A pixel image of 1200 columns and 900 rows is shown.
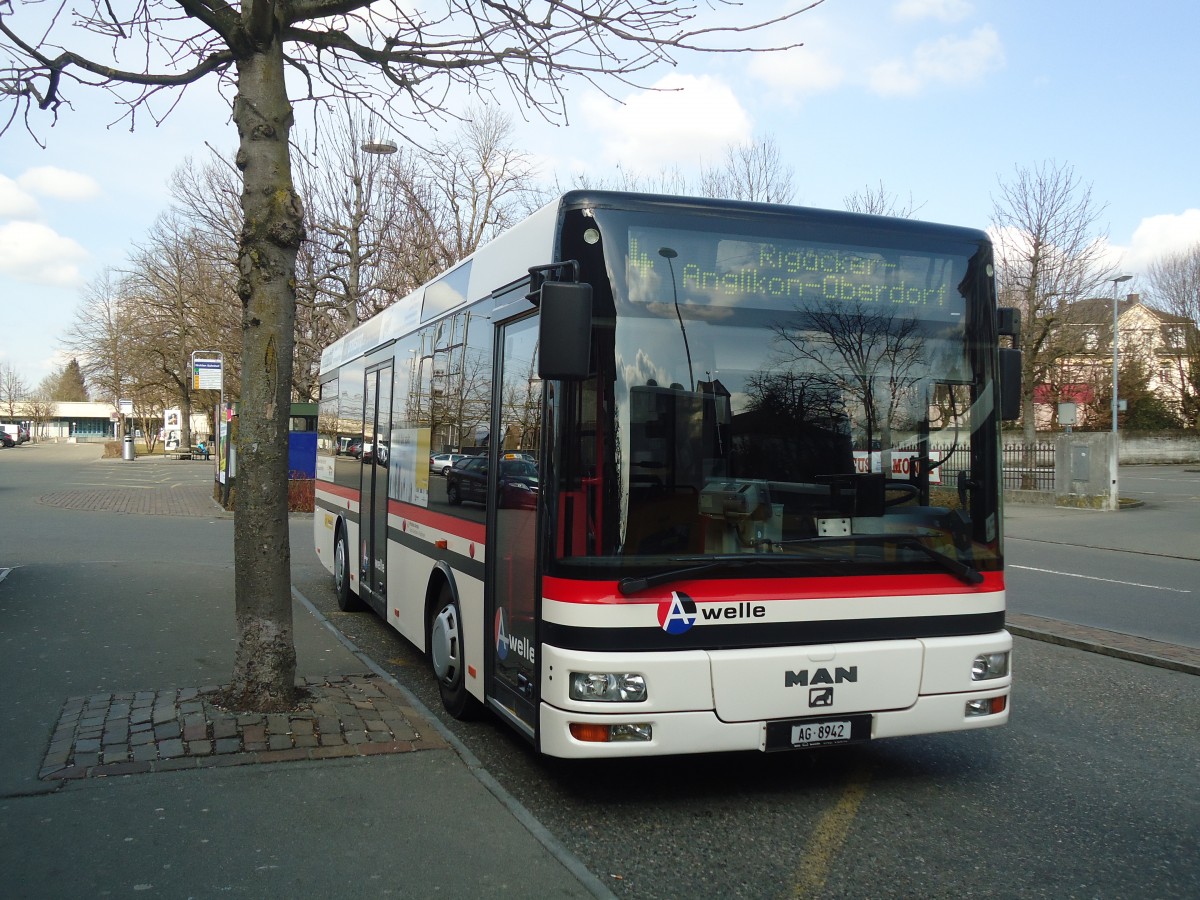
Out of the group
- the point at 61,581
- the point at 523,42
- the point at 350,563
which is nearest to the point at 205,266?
the point at 61,581

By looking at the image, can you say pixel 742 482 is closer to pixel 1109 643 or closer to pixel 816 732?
pixel 816 732

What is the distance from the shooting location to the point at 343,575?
Result: 430 inches

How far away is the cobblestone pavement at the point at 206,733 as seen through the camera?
17.9 ft

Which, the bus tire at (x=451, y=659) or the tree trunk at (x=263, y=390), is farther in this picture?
the bus tire at (x=451, y=659)

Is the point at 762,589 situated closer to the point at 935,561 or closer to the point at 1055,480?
the point at 935,561

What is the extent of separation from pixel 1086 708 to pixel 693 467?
13.6ft

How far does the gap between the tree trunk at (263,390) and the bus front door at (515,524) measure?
1446 mm

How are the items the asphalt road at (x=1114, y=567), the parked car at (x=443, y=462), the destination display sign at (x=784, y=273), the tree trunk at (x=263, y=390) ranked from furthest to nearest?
the asphalt road at (x=1114, y=567), the parked car at (x=443, y=462), the tree trunk at (x=263, y=390), the destination display sign at (x=784, y=273)

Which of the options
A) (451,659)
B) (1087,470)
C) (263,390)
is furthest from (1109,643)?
(1087,470)

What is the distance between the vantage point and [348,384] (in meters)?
11.2

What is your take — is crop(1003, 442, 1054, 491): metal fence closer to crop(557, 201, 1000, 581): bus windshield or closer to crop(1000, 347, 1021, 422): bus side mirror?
crop(1000, 347, 1021, 422): bus side mirror

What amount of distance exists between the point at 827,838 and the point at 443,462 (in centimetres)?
340

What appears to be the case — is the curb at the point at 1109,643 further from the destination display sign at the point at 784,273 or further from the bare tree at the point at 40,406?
the bare tree at the point at 40,406

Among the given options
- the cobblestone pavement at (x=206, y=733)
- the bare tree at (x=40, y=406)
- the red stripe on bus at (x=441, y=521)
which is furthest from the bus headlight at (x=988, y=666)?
the bare tree at (x=40, y=406)
